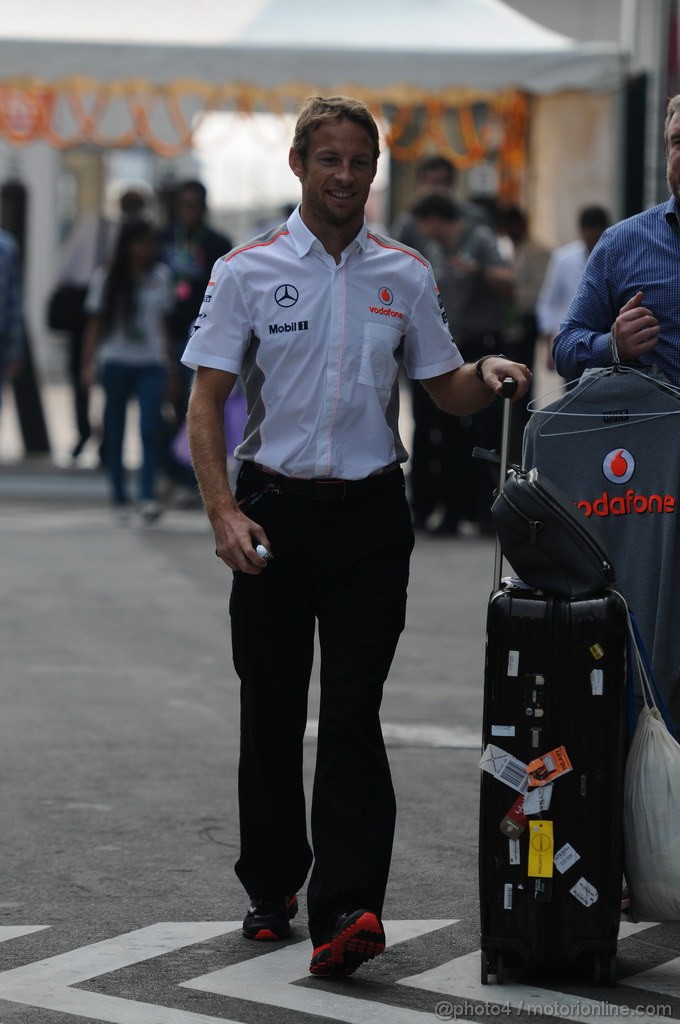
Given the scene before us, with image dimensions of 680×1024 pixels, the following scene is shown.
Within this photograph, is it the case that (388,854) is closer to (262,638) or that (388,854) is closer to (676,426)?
(262,638)

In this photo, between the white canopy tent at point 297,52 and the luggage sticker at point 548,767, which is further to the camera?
the white canopy tent at point 297,52

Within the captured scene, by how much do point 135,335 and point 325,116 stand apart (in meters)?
8.38

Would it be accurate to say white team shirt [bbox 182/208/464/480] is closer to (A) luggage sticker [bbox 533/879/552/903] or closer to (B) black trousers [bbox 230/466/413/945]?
(B) black trousers [bbox 230/466/413/945]

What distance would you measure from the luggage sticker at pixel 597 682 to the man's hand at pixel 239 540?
2.50 ft

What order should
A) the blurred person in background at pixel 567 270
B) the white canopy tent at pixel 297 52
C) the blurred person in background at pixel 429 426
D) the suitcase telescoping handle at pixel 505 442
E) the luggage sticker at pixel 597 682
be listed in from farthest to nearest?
the white canopy tent at pixel 297 52 < the blurred person in background at pixel 567 270 < the blurred person in background at pixel 429 426 < the suitcase telescoping handle at pixel 505 442 < the luggage sticker at pixel 597 682

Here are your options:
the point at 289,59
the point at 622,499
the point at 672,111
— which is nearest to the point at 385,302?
the point at 622,499

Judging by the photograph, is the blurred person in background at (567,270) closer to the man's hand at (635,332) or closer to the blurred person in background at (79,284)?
the blurred person in background at (79,284)

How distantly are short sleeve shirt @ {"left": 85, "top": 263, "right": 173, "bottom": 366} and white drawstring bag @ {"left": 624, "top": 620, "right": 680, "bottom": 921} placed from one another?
347 inches

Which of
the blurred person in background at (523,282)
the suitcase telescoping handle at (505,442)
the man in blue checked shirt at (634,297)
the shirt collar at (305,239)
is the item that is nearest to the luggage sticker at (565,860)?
the suitcase telescoping handle at (505,442)

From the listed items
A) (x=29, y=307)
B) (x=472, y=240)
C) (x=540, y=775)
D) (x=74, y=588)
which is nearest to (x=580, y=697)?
(x=540, y=775)

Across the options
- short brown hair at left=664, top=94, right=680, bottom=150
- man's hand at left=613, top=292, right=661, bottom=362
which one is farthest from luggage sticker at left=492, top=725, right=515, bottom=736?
short brown hair at left=664, top=94, right=680, bottom=150

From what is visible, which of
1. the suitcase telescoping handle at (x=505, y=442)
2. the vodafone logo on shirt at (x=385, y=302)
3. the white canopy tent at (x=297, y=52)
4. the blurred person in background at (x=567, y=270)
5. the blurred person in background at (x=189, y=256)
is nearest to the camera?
the suitcase telescoping handle at (x=505, y=442)

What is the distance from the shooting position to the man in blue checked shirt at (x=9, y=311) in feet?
45.6

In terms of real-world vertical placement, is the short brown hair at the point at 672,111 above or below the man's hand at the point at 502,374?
above
